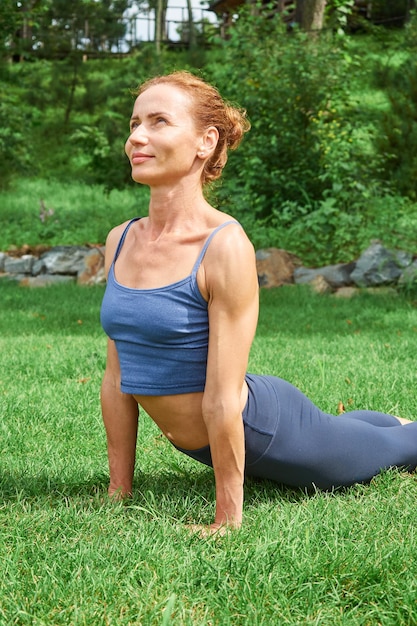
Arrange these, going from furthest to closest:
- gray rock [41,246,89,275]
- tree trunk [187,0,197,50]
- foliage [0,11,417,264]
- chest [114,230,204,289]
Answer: tree trunk [187,0,197,50] < gray rock [41,246,89,275] < foliage [0,11,417,264] < chest [114,230,204,289]

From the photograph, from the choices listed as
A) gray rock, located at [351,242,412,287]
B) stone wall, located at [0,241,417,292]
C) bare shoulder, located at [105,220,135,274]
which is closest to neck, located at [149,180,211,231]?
bare shoulder, located at [105,220,135,274]

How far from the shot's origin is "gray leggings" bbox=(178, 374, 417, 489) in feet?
9.12

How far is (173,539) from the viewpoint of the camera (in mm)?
2512

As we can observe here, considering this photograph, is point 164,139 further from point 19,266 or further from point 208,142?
point 19,266

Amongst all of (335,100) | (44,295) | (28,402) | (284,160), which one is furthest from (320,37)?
(28,402)

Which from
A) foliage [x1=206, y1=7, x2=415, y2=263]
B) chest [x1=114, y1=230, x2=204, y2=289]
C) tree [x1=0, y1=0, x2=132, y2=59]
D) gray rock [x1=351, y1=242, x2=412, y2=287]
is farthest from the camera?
tree [x1=0, y1=0, x2=132, y2=59]

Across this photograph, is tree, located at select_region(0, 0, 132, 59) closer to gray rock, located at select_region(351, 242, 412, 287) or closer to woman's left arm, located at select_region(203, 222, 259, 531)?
gray rock, located at select_region(351, 242, 412, 287)

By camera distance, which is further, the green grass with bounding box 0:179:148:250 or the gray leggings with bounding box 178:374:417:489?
the green grass with bounding box 0:179:148:250

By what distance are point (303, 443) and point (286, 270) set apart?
A: 7982 mm

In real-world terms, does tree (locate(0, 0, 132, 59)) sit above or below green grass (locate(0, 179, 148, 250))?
above

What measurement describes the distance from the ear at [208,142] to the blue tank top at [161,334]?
0.81 ft

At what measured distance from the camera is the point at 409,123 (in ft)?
41.3

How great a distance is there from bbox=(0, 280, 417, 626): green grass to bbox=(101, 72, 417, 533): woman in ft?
0.55

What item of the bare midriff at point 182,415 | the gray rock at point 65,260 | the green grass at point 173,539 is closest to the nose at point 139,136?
the bare midriff at point 182,415
